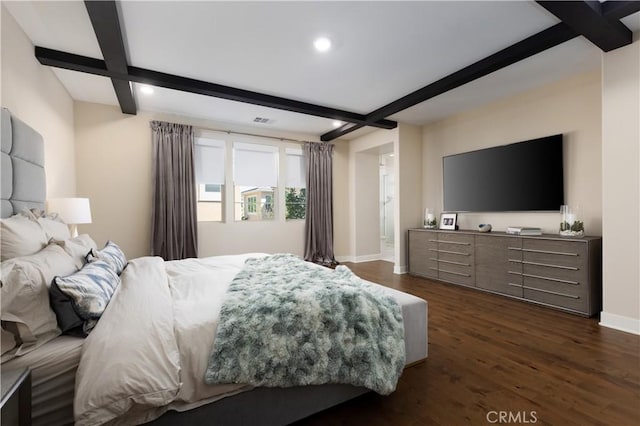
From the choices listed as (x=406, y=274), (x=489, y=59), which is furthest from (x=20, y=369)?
(x=406, y=274)

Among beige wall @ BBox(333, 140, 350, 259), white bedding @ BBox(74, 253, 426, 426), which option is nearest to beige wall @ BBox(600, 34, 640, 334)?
white bedding @ BBox(74, 253, 426, 426)

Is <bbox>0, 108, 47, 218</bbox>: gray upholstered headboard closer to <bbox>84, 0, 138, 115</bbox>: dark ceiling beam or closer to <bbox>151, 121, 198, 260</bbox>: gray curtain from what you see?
<bbox>84, 0, 138, 115</bbox>: dark ceiling beam

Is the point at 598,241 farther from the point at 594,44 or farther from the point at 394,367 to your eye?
the point at 394,367

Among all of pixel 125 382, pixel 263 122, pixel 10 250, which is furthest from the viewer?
pixel 263 122

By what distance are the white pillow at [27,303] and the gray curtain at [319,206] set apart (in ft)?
14.8

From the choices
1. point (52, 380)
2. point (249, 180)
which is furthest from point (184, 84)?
point (52, 380)

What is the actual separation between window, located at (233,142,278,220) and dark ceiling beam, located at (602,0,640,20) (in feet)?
14.7

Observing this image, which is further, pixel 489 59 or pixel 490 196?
pixel 490 196

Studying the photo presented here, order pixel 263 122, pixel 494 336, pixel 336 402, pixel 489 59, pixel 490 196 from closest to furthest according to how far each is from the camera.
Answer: pixel 336 402 < pixel 494 336 < pixel 489 59 < pixel 490 196 < pixel 263 122

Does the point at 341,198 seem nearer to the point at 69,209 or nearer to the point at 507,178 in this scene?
the point at 507,178

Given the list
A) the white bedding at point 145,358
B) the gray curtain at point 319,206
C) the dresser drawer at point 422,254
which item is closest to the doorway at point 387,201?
the gray curtain at point 319,206

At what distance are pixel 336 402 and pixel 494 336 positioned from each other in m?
1.65

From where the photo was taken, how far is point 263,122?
4965 mm

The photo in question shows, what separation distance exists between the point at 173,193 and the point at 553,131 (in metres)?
5.17
